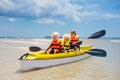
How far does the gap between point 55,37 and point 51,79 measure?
2.66 m

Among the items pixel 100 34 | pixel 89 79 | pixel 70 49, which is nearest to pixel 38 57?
A: pixel 89 79

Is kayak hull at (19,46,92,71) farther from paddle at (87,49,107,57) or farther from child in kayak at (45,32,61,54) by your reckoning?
paddle at (87,49,107,57)

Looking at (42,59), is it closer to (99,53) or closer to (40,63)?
(40,63)

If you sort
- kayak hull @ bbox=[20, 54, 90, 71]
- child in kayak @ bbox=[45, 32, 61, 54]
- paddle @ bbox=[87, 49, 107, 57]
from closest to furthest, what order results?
kayak hull @ bbox=[20, 54, 90, 71] < child in kayak @ bbox=[45, 32, 61, 54] < paddle @ bbox=[87, 49, 107, 57]

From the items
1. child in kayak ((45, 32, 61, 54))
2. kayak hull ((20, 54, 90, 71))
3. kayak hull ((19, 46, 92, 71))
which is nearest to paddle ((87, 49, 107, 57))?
kayak hull ((19, 46, 92, 71))

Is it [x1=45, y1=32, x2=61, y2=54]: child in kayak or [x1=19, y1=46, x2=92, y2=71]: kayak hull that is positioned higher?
[x1=45, y1=32, x2=61, y2=54]: child in kayak

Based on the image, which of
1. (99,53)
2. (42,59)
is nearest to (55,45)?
(42,59)

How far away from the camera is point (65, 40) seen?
9.77 metres

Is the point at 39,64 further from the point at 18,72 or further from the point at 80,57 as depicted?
the point at 80,57

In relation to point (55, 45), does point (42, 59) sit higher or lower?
lower

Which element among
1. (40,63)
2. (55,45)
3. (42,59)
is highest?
(55,45)

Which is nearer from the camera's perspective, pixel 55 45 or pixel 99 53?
pixel 55 45

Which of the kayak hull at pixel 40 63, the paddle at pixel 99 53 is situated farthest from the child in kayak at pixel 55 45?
the paddle at pixel 99 53

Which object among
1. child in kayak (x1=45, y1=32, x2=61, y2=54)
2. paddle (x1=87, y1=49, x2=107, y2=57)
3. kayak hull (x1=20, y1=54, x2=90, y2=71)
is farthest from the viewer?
paddle (x1=87, y1=49, x2=107, y2=57)
